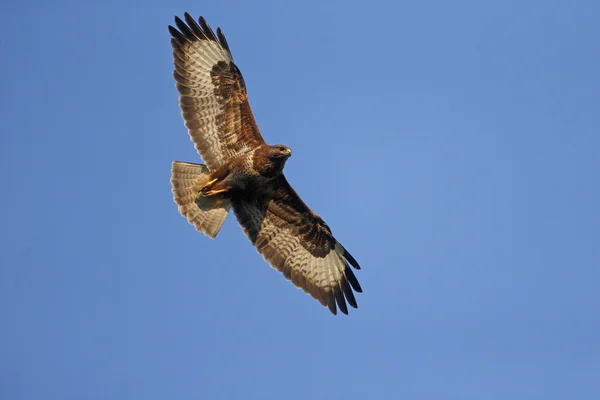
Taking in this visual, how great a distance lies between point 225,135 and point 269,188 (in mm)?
981

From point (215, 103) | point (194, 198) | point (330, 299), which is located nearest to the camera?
point (215, 103)

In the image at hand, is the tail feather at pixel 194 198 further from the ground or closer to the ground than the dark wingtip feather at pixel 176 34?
closer to the ground

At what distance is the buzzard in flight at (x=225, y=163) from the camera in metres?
12.1

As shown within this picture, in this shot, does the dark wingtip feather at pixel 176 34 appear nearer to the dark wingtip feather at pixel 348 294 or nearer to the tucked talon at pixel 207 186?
the tucked talon at pixel 207 186

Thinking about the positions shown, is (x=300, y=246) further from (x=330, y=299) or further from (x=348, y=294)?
(x=348, y=294)

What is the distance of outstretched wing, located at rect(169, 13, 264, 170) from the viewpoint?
12.2 metres

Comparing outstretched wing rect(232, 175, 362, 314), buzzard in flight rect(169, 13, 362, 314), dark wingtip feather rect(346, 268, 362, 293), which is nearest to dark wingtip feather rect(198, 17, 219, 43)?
buzzard in flight rect(169, 13, 362, 314)

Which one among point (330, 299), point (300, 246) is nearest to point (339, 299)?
point (330, 299)

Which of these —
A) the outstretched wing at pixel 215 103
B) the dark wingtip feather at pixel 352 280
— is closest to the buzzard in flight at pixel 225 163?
the outstretched wing at pixel 215 103

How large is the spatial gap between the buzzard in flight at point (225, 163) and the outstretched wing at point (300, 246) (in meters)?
0.01

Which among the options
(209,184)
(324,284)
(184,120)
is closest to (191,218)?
(209,184)

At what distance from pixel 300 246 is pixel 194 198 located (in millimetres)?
1779

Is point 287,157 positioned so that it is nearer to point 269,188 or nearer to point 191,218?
point 269,188

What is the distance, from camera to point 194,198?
12.3m
